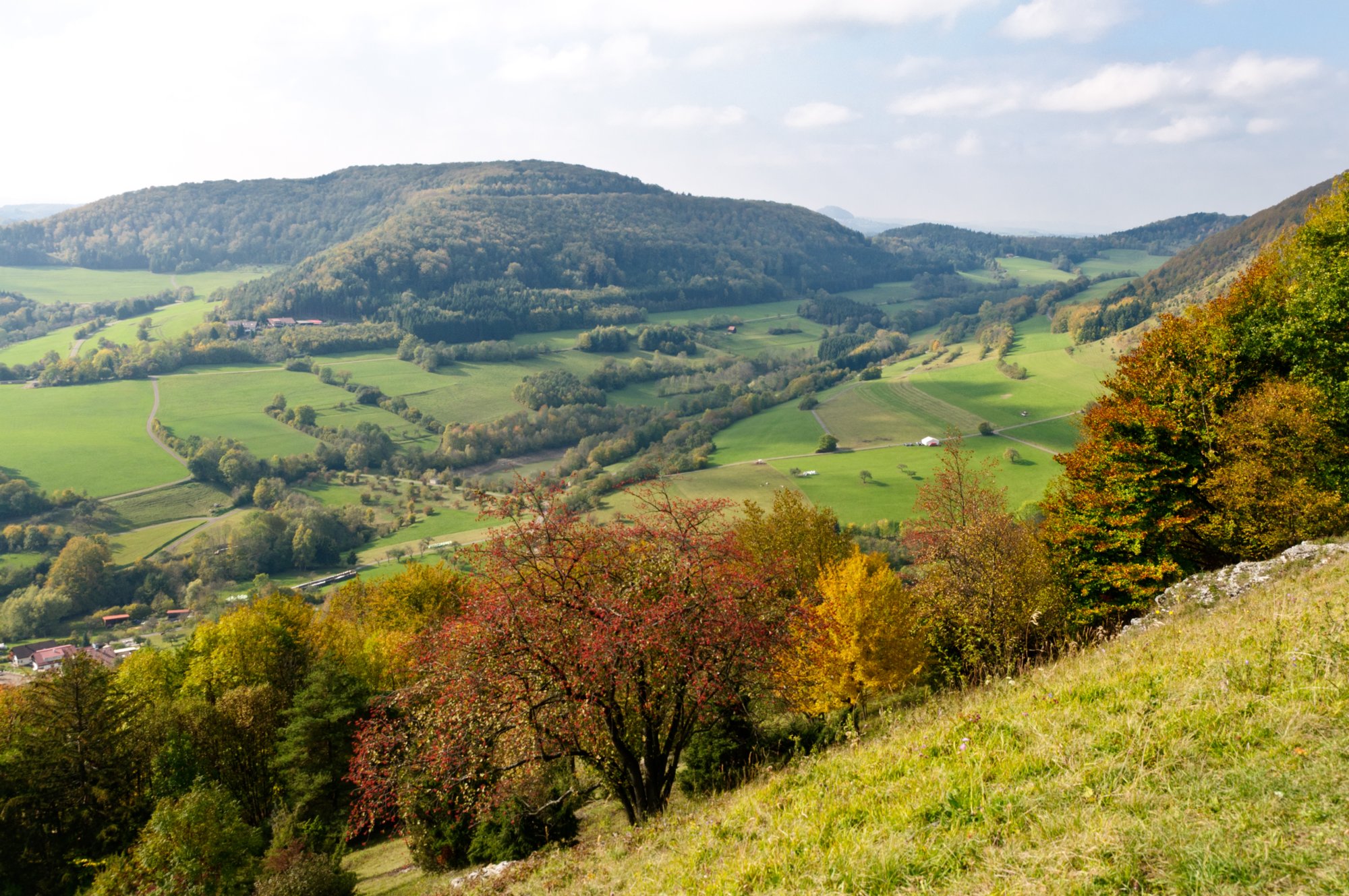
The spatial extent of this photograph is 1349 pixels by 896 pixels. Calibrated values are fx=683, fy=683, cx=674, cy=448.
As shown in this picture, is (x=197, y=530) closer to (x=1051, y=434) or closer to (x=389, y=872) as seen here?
(x=389, y=872)

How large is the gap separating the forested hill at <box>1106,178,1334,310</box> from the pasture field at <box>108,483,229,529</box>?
178561mm

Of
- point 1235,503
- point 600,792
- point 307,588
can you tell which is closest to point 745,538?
point 600,792

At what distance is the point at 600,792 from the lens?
23.0 metres

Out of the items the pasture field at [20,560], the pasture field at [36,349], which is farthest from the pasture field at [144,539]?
the pasture field at [36,349]

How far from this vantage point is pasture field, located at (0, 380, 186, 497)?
382ft

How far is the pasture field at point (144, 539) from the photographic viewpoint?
101688 millimetres

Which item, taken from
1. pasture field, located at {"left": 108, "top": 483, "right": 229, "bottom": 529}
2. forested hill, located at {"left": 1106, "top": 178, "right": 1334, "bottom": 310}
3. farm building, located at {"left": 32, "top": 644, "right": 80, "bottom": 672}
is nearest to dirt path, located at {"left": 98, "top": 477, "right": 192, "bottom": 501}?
pasture field, located at {"left": 108, "top": 483, "right": 229, "bottom": 529}

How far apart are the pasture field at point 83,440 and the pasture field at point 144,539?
11.3 m

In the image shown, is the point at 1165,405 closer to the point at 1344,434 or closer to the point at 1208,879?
the point at 1344,434

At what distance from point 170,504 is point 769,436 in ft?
346

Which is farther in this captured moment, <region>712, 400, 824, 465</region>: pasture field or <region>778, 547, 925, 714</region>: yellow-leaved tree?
<region>712, 400, 824, 465</region>: pasture field

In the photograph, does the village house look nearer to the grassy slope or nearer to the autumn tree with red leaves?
the autumn tree with red leaves

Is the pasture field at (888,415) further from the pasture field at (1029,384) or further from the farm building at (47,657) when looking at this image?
the farm building at (47,657)

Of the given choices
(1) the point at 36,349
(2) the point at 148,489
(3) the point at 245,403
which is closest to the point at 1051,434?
(2) the point at 148,489
